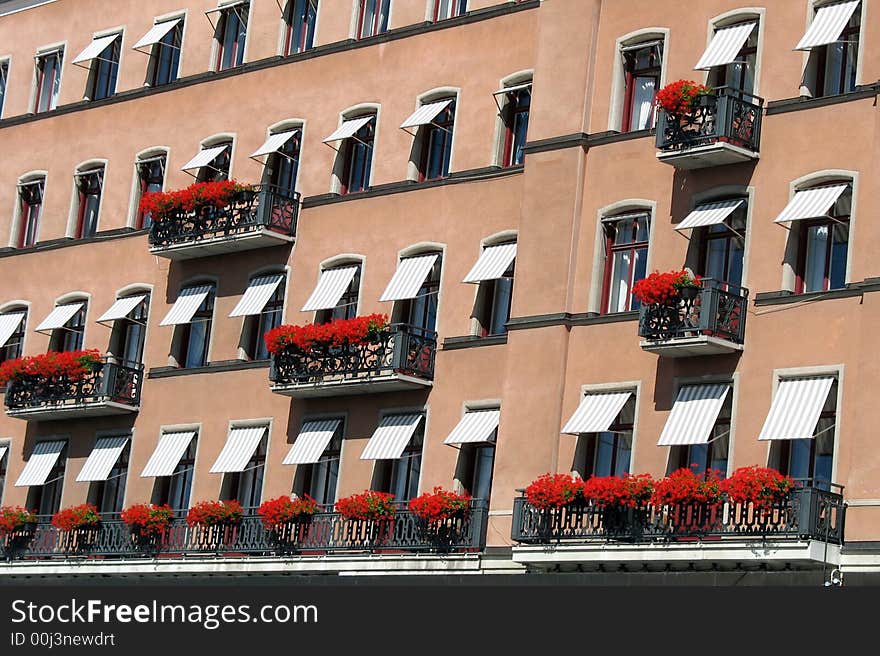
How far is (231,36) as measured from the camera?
4747 centimetres

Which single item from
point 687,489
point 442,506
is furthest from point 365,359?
point 687,489

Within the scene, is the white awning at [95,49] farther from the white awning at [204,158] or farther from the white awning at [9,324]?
the white awning at [9,324]

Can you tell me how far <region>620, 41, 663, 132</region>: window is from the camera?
39.1m

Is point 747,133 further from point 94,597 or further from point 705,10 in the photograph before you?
point 94,597

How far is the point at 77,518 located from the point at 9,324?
6.15m

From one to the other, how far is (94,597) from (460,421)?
9.67 m

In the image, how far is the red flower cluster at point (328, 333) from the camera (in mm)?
40938

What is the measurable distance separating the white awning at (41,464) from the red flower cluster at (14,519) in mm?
599

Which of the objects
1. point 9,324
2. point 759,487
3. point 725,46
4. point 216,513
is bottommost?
point 216,513

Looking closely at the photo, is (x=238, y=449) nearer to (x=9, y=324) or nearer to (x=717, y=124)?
(x=9, y=324)

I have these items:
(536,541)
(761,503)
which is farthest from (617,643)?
(536,541)

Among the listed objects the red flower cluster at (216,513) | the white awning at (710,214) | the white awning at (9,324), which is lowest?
the red flower cluster at (216,513)

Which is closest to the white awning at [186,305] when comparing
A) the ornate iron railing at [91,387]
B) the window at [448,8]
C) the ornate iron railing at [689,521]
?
the ornate iron railing at [91,387]

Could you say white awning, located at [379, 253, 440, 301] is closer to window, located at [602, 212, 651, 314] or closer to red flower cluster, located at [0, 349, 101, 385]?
window, located at [602, 212, 651, 314]
